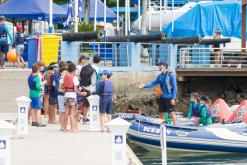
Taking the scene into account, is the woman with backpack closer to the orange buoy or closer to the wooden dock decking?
the wooden dock decking

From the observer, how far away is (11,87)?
27.7 m

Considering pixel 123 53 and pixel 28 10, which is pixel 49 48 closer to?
pixel 123 53

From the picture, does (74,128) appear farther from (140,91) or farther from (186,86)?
(186,86)

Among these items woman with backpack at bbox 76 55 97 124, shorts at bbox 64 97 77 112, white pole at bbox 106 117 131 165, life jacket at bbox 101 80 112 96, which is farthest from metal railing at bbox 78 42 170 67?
white pole at bbox 106 117 131 165

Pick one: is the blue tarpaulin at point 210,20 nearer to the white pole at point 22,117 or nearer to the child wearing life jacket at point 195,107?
the child wearing life jacket at point 195,107

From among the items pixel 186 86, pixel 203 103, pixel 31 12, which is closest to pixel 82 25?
pixel 31 12

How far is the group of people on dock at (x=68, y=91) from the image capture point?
20.7m

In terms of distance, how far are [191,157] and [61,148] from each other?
4.72 m

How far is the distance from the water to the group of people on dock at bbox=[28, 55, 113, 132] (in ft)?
4.38

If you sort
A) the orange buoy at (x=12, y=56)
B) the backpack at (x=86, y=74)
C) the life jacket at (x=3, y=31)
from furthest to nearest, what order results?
the orange buoy at (x=12, y=56), the life jacket at (x=3, y=31), the backpack at (x=86, y=74)

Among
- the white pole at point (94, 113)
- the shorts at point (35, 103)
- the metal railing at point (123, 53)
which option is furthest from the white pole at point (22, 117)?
the metal railing at point (123, 53)

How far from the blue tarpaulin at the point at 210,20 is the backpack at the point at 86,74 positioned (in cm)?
2242

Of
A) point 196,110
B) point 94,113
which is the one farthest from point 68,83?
point 196,110

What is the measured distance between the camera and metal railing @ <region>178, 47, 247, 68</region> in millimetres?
34094
